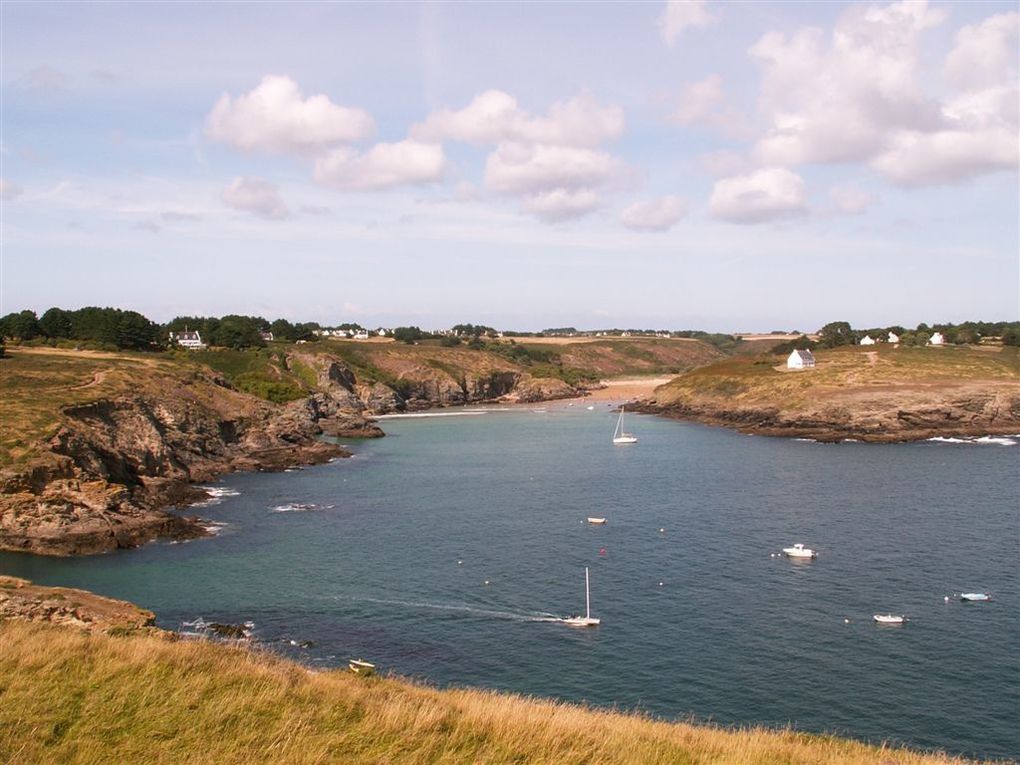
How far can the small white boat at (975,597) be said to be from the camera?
164 feet

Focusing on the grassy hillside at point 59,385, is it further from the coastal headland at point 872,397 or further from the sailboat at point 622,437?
the coastal headland at point 872,397

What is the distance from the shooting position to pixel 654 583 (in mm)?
55375

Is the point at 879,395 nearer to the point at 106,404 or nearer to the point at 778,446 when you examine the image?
the point at 778,446

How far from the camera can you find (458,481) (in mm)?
98125

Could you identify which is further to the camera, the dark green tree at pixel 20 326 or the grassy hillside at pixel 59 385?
the dark green tree at pixel 20 326

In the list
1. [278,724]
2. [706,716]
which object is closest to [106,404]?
[706,716]

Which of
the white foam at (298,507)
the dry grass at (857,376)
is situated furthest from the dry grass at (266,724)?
the dry grass at (857,376)

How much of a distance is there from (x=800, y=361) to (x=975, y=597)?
12330 cm

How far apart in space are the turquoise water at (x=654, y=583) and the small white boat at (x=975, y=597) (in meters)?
0.54

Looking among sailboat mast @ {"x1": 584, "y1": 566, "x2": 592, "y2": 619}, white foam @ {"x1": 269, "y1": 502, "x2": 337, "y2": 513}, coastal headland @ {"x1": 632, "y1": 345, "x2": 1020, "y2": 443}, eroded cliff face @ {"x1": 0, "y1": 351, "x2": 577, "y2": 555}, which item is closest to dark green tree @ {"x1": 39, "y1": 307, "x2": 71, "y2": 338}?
eroded cliff face @ {"x1": 0, "y1": 351, "x2": 577, "y2": 555}

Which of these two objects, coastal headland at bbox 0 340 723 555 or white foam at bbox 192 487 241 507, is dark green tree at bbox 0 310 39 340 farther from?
white foam at bbox 192 487 241 507

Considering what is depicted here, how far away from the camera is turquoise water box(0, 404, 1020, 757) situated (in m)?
39.2

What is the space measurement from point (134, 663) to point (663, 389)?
178m

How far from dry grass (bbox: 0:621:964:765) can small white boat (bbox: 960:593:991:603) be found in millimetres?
35500
